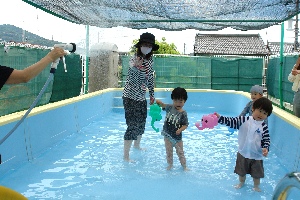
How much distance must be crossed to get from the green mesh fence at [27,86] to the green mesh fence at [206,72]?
531 centimetres

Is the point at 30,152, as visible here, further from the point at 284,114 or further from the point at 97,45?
the point at 97,45

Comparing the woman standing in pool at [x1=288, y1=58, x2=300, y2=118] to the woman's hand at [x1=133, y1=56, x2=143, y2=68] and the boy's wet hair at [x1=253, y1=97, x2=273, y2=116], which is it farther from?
the woman's hand at [x1=133, y1=56, x2=143, y2=68]

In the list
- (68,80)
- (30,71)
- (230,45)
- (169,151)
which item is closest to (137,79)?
(169,151)

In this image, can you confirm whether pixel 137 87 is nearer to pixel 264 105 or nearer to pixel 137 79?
pixel 137 79

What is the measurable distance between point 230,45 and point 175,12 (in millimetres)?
22182

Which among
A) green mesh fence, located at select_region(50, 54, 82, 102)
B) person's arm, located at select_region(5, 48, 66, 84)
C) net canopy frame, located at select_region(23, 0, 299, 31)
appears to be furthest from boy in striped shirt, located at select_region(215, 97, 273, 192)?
green mesh fence, located at select_region(50, 54, 82, 102)

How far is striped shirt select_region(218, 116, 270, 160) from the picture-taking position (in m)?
4.35

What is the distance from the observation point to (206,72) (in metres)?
16.5

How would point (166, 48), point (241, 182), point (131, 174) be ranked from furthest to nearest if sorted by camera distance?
1. point (166, 48)
2. point (131, 174)
3. point (241, 182)

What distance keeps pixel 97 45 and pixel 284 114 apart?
29.2ft

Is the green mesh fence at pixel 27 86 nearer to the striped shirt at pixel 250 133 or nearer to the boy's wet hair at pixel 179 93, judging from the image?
the boy's wet hair at pixel 179 93

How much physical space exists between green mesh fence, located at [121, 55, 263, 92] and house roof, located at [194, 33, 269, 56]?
472 inches

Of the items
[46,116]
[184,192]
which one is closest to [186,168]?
[184,192]

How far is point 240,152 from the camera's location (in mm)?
4559
